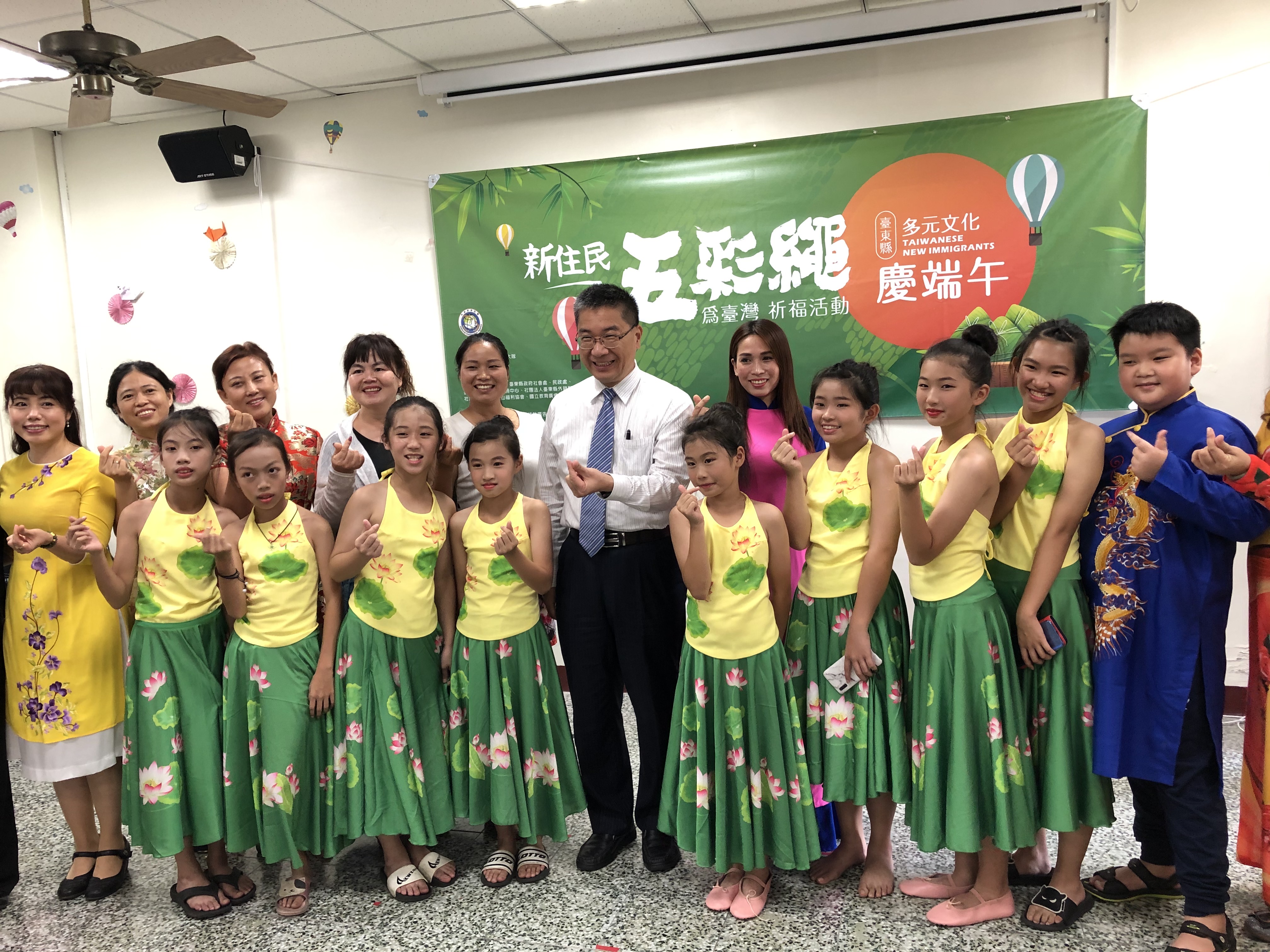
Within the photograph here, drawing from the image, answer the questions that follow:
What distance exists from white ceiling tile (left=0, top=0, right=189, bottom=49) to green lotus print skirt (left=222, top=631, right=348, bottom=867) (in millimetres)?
2431

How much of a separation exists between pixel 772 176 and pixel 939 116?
720 millimetres

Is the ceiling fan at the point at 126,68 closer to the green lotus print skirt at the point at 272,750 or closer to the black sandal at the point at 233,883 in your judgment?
the green lotus print skirt at the point at 272,750

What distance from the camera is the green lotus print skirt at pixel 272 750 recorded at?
224 cm

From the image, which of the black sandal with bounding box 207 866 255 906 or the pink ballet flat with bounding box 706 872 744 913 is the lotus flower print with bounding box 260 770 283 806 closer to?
the black sandal with bounding box 207 866 255 906

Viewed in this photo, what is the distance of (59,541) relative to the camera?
2.22 m

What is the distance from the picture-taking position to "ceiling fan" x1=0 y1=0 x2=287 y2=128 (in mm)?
2422

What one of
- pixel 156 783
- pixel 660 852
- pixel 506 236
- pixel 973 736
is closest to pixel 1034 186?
pixel 506 236

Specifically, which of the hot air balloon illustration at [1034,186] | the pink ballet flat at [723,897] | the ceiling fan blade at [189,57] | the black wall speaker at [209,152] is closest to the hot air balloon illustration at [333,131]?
the black wall speaker at [209,152]

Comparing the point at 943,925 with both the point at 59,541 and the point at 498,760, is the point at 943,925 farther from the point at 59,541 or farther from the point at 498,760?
the point at 59,541

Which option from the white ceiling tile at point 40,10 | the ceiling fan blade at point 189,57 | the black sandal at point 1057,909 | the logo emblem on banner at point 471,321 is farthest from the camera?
the logo emblem on banner at point 471,321

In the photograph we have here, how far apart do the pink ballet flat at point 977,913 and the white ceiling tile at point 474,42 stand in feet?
11.2

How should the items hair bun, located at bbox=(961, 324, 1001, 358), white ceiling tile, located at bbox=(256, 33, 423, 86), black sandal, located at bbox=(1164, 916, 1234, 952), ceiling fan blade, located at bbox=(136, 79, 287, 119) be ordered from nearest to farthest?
black sandal, located at bbox=(1164, 916, 1234, 952) < hair bun, located at bbox=(961, 324, 1001, 358) < ceiling fan blade, located at bbox=(136, 79, 287, 119) < white ceiling tile, located at bbox=(256, 33, 423, 86)

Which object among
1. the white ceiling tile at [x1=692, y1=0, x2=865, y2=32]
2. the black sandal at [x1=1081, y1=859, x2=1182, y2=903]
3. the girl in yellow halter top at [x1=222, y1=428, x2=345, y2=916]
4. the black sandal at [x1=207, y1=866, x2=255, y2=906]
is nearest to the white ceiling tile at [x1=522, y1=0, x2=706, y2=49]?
the white ceiling tile at [x1=692, y1=0, x2=865, y2=32]

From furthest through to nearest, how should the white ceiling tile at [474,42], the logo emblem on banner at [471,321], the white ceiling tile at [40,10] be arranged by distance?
the logo emblem on banner at [471,321] < the white ceiling tile at [474,42] < the white ceiling tile at [40,10]
